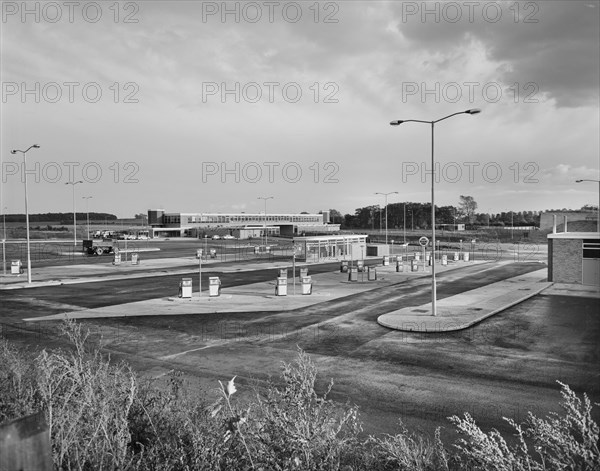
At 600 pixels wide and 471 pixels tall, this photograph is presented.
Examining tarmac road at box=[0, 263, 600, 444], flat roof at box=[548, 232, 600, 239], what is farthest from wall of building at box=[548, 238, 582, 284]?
tarmac road at box=[0, 263, 600, 444]

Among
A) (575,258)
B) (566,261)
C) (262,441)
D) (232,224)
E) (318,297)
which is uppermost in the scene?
(232,224)

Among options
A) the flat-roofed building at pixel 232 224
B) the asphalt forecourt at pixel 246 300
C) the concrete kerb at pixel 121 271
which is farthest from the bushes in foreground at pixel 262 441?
the flat-roofed building at pixel 232 224

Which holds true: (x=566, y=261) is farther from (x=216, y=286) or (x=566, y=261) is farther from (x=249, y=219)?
(x=249, y=219)

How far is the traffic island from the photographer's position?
17953 millimetres

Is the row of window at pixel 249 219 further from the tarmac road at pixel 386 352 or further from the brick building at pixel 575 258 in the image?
the tarmac road at pixel 386 352

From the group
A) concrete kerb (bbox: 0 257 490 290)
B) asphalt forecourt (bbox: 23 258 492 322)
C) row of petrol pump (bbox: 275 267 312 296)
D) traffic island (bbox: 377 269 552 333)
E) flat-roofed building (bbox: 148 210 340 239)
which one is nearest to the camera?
traffic island (bbox: 377 269 552 333)

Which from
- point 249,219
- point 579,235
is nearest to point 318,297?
point 579,235

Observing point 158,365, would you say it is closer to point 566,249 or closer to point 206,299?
point 206,299

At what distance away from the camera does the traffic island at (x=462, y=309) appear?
58.9ft

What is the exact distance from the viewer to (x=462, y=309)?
70.4 ft

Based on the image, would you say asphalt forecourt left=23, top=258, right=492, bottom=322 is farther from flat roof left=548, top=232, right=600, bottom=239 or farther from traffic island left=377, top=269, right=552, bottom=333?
flat roof left=548, top=232, right=600, bottom=239

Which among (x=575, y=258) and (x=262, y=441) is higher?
(x=262, y=441)

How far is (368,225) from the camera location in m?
191

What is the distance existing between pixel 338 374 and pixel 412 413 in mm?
2932
